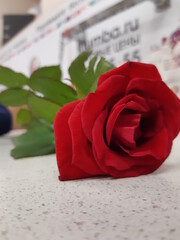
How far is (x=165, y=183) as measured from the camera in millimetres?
252

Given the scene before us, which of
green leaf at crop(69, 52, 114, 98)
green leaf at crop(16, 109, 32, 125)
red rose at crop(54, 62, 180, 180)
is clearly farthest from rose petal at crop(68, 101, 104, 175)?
green leaf at crop(16, 109, 32, 125)

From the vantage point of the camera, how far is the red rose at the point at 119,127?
0.26 m

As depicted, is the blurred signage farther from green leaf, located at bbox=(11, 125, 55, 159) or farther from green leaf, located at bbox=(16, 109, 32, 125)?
green leaf, located at bbox=(11, 125, 55, 159)

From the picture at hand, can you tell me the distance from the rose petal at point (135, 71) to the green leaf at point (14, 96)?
202 millimetres

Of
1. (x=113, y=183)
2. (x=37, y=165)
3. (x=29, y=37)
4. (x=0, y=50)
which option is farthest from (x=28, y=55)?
(x=113, y=183)

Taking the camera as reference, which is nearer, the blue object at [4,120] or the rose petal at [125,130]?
the rose petal at [125,130]

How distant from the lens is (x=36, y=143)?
444 millimetres

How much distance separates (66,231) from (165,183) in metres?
0.12

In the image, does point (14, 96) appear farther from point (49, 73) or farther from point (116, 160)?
point (116, 160)

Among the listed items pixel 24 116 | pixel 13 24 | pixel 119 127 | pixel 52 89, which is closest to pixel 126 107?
pixel 119 127

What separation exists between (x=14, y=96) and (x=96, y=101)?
221mm

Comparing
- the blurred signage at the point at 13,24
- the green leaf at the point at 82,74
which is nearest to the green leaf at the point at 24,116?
the green leaf at the point at 82,74

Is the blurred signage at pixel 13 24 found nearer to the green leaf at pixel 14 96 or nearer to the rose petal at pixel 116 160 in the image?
the green leaf at pixel 14 96

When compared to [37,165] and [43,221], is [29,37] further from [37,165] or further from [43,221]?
[43,221]
